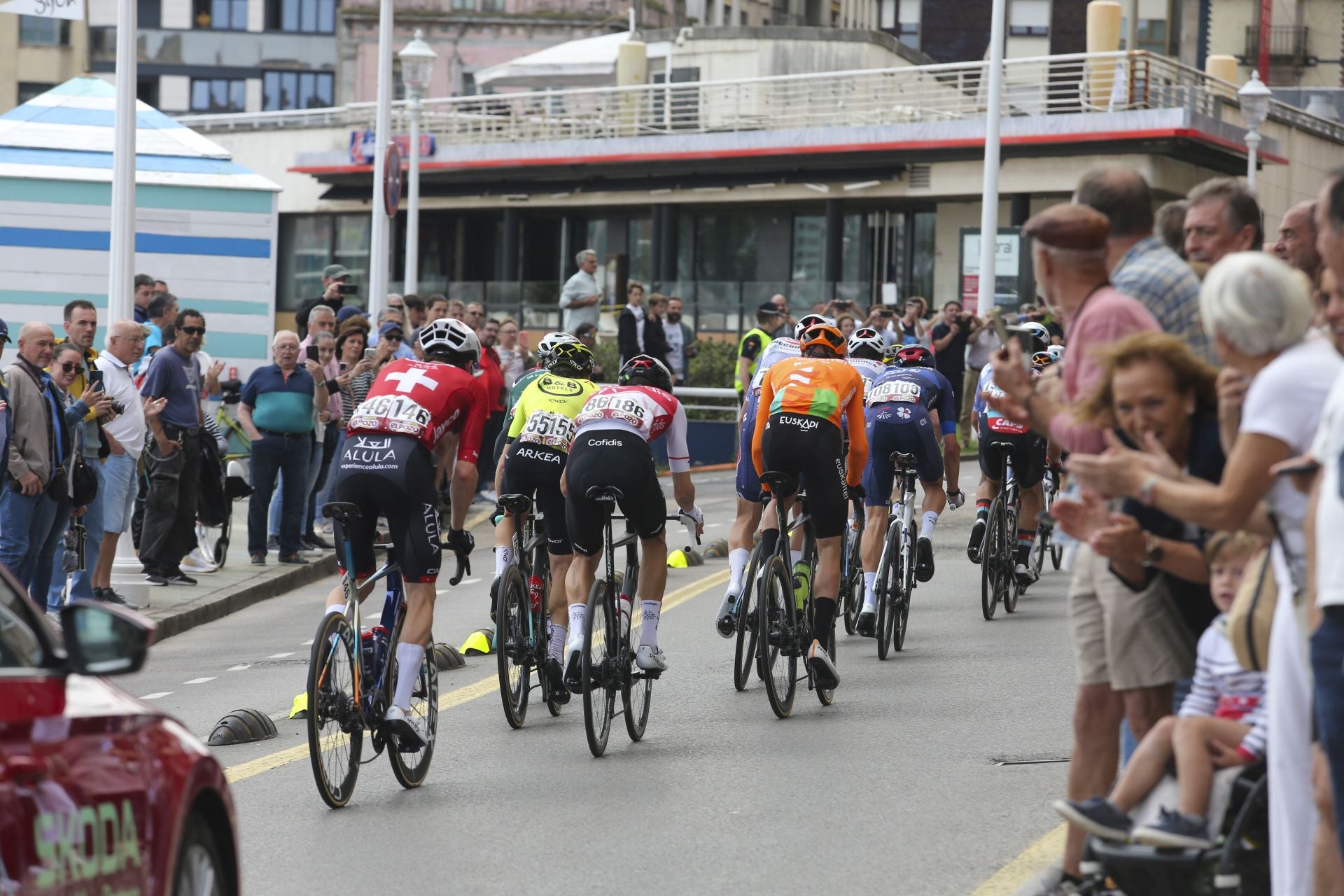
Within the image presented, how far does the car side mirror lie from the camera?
4.44m

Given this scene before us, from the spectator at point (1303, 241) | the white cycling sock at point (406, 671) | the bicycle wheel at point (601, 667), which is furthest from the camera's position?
the bicycle wheel at point (601, 667)

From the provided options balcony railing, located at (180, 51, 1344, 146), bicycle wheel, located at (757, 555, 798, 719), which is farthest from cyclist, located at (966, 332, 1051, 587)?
balcony railing, located at (180, 51, 1344, 146)

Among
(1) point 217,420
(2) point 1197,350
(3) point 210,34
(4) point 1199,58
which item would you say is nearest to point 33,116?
(1) point 217,420

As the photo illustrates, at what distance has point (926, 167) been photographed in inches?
1631

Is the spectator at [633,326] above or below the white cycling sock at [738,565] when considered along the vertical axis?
above

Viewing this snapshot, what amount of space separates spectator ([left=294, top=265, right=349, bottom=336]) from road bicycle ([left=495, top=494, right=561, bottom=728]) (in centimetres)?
938

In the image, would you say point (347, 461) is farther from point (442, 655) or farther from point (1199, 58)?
point (1199, 58)

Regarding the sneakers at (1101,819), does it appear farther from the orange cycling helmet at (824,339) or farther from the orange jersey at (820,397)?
the orange cycling helmet at (824,339)

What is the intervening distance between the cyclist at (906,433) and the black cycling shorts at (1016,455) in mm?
564

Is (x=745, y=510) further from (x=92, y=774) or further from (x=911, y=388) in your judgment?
(x=92, y=774)

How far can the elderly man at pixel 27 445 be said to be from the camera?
484 inches

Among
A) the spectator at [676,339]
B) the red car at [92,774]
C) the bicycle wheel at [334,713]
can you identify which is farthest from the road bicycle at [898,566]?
the spectator at [676,339]

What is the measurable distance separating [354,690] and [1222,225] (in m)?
3.92

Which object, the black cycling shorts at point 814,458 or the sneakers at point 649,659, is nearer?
the sneakers at point 649,659
